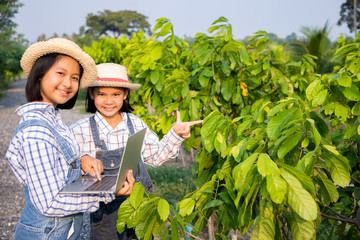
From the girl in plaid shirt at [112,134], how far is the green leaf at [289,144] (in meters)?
0.87

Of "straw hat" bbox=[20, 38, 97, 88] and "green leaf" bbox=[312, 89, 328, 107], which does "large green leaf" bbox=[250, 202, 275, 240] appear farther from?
"straw hat" bbox=[20, 38, 97, 88]

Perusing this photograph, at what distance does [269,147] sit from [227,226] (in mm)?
449

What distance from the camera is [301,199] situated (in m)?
0.81

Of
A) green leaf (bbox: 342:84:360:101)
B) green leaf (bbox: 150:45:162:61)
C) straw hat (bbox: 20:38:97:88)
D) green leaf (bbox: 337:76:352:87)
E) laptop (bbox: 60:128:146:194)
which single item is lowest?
laptop (bbox: 60:128:146:194)

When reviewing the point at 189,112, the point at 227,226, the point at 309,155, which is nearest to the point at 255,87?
the point at 189,112

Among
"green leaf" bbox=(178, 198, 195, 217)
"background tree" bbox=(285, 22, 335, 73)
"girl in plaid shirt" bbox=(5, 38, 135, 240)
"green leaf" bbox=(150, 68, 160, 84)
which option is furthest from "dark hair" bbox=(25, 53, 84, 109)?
"background tree" bbox=(285, 22, 335, 73)

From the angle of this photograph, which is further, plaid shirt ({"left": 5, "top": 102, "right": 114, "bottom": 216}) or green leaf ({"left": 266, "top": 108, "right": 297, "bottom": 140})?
plaid shirt ({"left": 5, "top": 102, "right": 114, "bottom": 216})

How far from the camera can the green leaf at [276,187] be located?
2.64 ft

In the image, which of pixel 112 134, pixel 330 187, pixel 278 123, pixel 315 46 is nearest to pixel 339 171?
pixel 330 187

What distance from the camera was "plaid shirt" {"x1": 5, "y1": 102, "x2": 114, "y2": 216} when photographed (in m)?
1.28

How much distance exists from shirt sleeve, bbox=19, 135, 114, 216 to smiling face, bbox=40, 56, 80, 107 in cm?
30

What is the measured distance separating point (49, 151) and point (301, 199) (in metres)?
0.97

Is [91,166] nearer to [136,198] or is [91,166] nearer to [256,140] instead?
[136,198]

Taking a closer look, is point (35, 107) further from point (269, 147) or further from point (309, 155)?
point (309, 155)
